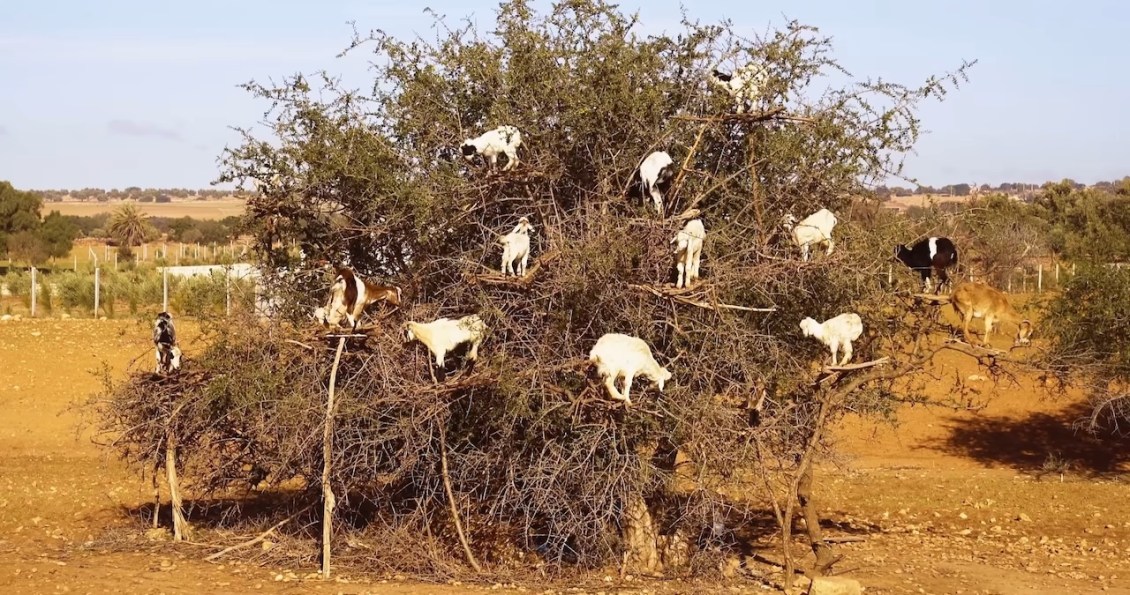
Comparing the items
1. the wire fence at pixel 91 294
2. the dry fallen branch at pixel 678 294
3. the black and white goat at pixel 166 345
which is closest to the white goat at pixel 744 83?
the dry fallen branch at pixel 678 294

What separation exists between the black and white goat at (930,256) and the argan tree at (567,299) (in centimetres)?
25

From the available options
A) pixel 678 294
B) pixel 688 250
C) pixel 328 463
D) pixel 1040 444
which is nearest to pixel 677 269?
pixel 678 294

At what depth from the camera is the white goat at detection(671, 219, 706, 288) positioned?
9.61 metres

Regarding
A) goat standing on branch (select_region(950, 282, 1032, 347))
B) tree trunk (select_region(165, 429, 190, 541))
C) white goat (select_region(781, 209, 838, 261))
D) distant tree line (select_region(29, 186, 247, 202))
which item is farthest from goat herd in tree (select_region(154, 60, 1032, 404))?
distant tree line (select_region(29, 186, 247, 202))

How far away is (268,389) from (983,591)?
6655mm

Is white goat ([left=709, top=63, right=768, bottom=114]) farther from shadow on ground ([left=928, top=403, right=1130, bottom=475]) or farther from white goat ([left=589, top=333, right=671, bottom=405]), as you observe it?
shadow on ground ([left=928, top=403, right=1130, bottom=475])

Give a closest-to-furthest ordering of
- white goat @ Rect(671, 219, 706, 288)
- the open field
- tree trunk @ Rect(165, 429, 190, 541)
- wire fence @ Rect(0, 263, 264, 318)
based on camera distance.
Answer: white goat @ Rect(671, 219, 706, 288), tree trunk @ Rect(165, 429, 190, 541), wire fence @ Rect(0, 263, 264, 318), the open field

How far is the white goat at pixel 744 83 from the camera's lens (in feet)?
34.4

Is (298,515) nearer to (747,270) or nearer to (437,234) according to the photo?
(437,234)

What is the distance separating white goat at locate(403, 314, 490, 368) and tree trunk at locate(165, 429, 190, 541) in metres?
3.08

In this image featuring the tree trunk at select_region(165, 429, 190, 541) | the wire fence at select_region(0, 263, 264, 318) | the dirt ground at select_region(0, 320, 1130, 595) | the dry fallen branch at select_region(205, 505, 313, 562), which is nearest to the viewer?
the dirt ground at select_region(0, 320, 1130, 595)

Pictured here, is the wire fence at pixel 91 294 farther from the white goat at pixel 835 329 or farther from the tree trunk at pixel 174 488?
the white goat at pixel 835 329

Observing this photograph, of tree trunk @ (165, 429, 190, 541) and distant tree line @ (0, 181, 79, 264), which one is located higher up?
distant tree line @ (0, 181, 79, 264)

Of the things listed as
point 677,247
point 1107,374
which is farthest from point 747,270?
point 1107,374
